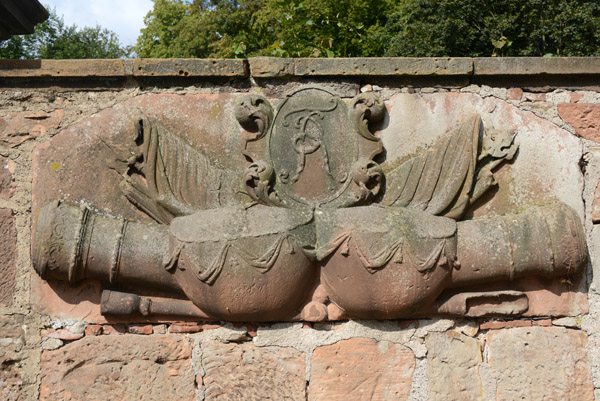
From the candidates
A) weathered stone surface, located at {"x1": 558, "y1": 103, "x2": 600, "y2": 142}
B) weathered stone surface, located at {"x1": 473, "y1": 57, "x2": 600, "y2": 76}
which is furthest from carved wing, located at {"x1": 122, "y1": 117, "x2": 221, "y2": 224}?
weathered stone surface, located at {"x1": 558, "y1": 103, "x2": 600, "y2": 142}

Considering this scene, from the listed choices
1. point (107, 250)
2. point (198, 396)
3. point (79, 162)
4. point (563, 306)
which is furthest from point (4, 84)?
point (563, 306)

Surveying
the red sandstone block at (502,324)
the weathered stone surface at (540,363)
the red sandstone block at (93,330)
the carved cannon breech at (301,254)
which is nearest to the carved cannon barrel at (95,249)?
the carved cannon breech at (301,254)

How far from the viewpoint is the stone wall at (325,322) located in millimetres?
3082

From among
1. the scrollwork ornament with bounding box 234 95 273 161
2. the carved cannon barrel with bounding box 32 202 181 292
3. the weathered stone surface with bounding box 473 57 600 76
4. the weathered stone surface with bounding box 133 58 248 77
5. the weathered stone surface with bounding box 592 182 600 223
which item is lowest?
the carved cannon barrel with bounding box 32 202 181 292

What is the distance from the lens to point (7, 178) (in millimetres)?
3199

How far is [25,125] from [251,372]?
1.68 metres

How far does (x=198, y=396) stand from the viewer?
3.09 metres

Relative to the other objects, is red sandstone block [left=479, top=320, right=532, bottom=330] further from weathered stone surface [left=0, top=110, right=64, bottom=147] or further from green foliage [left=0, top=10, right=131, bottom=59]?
green foliage [left=0, top=10, right=131, bottom=59]

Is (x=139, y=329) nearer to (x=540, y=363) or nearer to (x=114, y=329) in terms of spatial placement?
(x=114, y=329)

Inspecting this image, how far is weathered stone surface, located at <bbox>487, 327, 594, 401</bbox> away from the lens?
3078mm

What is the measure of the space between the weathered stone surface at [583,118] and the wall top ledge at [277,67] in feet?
0.75

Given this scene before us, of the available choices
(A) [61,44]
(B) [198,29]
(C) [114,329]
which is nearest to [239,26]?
(B) [198,29]

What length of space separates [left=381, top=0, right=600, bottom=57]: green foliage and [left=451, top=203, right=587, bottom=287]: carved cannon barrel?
7412 mm

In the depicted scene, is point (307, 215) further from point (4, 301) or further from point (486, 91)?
point (4, 301)
